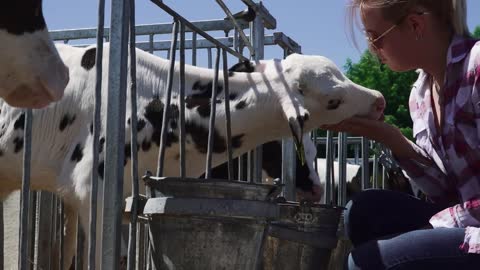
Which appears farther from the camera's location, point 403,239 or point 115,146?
point 115,146

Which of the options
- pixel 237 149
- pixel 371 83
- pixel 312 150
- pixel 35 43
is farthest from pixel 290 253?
pixel 371 83

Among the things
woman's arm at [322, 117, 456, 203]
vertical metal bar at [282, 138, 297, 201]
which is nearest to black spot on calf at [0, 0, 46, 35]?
woman's arm at [322, 117, 456, 203]

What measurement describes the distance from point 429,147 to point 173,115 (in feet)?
5.92

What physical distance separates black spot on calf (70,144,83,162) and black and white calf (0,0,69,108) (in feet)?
4.16

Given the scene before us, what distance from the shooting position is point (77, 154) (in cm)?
374

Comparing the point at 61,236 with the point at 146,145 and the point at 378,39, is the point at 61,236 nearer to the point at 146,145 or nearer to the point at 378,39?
the point at 146,145

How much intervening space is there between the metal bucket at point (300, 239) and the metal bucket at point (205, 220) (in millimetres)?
690

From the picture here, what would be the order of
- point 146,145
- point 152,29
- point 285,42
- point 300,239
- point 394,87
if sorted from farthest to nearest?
point 394,87
point 152,29
point 285,42
point 146,145
point 300,239

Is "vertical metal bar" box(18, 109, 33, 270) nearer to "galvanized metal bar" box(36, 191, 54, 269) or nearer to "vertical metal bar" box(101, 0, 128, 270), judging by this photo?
"vertical metal bar" box(101, 0, 128, 270)

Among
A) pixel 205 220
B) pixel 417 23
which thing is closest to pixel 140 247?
pixel 205 220

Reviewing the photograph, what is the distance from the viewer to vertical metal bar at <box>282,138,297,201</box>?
185 inches

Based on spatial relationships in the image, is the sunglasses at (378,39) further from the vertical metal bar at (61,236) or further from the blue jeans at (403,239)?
the vertical metal bar at (61,236)

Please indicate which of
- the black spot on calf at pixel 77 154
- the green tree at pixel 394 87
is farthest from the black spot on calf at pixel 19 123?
the green tree at pixel 394 87

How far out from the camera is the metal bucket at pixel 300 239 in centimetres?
270
